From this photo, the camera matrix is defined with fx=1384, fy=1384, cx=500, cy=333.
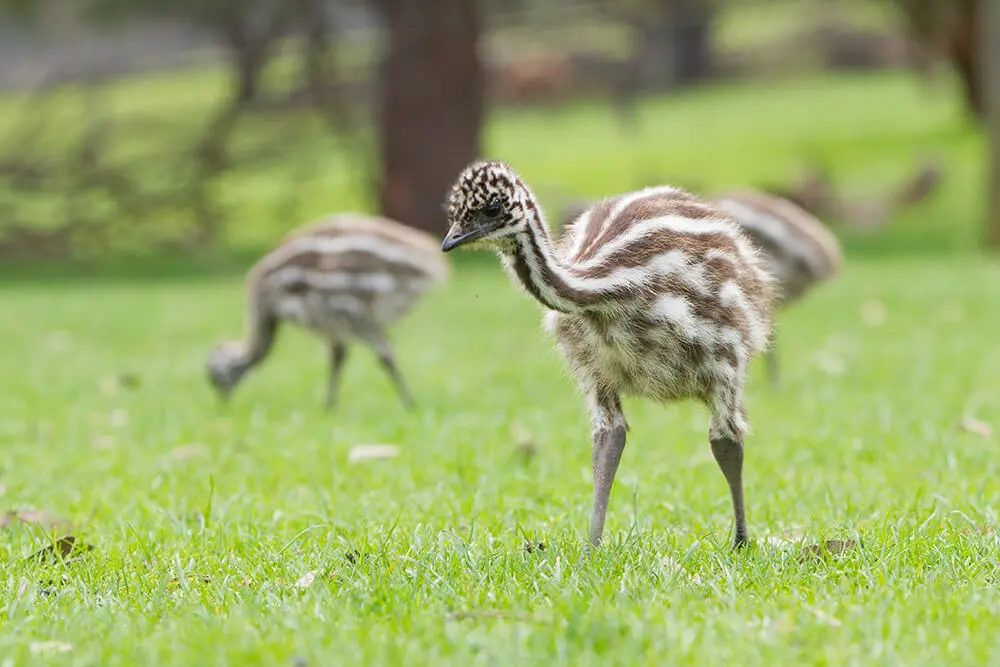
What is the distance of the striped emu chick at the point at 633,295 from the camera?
420 cm

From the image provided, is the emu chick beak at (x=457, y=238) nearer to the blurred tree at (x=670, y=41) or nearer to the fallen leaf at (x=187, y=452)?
the fallen leaf at (x=187, y=452)

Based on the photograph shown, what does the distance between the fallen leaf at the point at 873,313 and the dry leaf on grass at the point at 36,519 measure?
8.29m

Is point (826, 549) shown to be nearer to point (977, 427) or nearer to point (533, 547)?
point (533, 547)

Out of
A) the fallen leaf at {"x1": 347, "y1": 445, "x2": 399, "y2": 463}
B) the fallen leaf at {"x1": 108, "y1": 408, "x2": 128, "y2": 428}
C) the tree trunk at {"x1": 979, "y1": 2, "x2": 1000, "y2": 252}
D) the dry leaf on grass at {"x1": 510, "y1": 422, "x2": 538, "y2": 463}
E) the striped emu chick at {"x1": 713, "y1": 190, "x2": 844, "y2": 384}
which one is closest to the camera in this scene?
the dry leaf on grass at {"x1": 510, "y1": 422, "x2": 538, "y2": 463}

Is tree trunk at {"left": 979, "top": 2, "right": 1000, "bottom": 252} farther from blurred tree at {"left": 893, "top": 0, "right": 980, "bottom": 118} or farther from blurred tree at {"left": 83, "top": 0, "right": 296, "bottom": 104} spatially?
blurred tree at {"left": 83, "top": 0, "right": 296, "bottom": 104}

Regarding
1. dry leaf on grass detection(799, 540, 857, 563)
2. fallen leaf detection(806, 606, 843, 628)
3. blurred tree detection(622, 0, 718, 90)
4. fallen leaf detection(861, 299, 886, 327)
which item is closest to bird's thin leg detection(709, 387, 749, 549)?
dry leaf on grass detection(799, 540, 857, 563)

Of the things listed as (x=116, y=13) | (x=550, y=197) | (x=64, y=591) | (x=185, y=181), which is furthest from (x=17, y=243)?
(x=64, y=591)

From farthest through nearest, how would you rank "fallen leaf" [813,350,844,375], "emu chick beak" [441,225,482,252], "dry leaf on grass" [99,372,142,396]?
"dry leaf on grass" [99,372,142,396]
"fallen leaf" [813,350,844,375]
"emu chick beak" [441,225,482,252]

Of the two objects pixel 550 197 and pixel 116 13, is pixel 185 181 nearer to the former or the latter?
pixel 116 13

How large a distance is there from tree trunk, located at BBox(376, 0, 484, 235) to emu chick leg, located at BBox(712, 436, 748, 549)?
47.0 feet

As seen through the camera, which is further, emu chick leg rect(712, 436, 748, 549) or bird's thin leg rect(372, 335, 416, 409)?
bird's thin leg rect(372, 335, 416, 409)

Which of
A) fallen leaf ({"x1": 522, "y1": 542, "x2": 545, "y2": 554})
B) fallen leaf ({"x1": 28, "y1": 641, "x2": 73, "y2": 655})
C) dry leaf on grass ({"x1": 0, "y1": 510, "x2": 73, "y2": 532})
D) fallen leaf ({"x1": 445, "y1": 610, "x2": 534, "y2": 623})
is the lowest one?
dry leaf on grass ({"x1": 0, "y1": 510, "x2": 73, "y2": 532})

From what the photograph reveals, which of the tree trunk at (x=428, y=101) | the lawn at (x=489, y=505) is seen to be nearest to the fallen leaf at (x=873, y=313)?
the lawn at (x=489, y=505)

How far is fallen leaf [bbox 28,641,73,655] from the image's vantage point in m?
3.66
